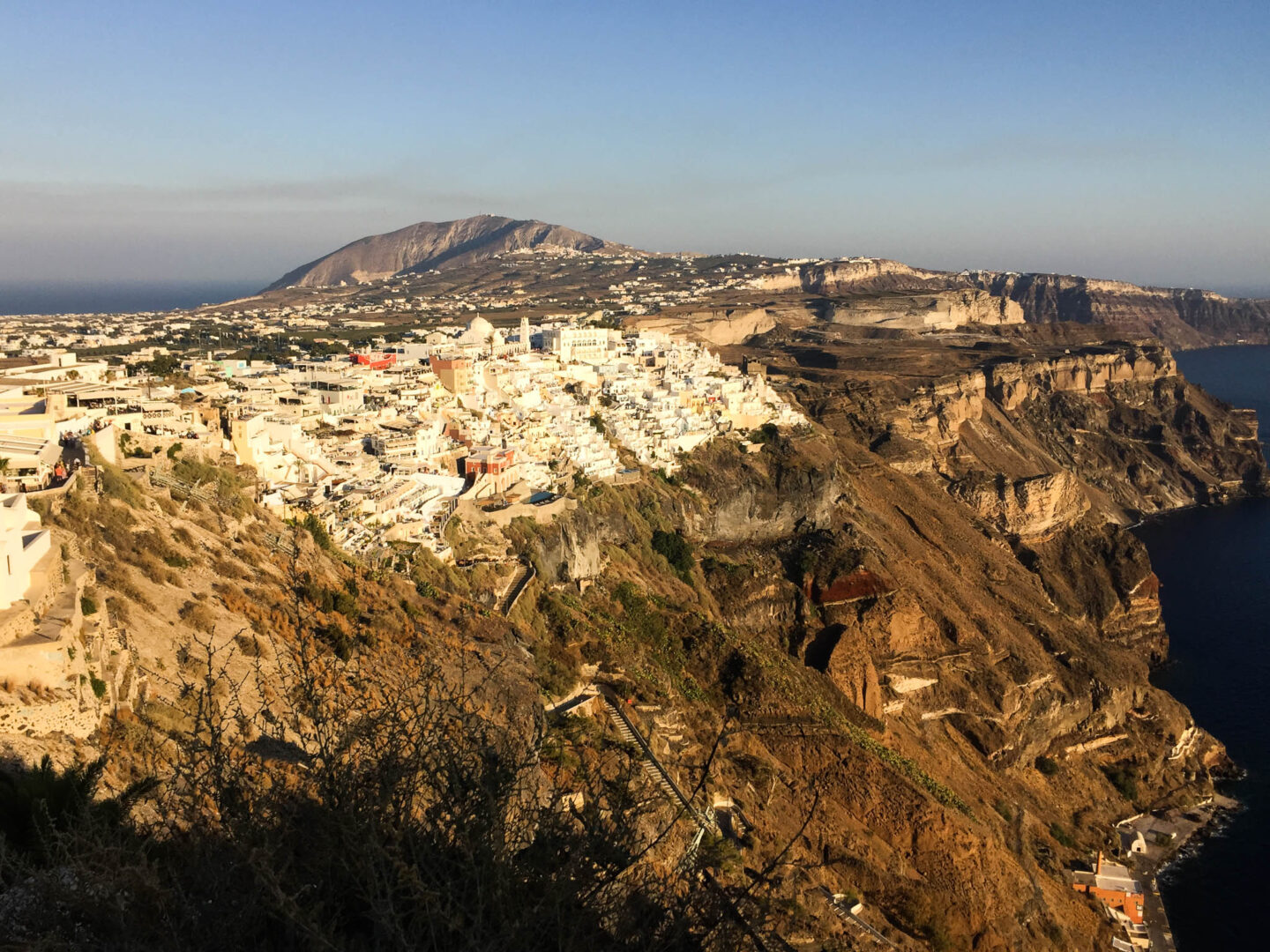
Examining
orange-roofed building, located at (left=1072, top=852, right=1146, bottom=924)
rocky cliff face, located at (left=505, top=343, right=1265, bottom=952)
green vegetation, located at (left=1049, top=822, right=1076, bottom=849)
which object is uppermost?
rocky cliff face, located at (left=505, top=343, right=1265, bottom=952)

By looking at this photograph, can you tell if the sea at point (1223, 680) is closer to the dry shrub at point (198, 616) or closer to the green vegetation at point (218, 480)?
the dry shrub at point (198, 616)

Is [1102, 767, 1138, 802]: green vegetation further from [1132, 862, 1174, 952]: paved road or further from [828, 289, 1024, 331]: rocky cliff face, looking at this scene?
[828, 289, 1024, 331]: rocky cliff face

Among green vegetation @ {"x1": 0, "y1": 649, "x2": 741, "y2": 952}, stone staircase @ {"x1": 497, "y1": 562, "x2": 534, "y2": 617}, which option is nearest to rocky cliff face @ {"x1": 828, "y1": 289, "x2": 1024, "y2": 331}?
stone staircase @ {"x1": 497, "y1": 562, "x2": 534, "y2": 617}

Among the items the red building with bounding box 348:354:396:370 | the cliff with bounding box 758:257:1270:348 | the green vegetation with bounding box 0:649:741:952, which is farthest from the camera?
the cliff with bounding box 758:257:1270:348

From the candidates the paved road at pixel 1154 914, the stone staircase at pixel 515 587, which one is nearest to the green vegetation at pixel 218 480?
the stone staircase at pixel 515 587

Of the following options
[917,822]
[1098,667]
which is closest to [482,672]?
[917,822]

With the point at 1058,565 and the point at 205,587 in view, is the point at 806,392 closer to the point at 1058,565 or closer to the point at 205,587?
the point at 1058,565

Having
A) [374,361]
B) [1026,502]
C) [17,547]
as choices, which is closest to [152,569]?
[17,547]

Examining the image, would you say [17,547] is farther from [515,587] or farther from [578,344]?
[578,344]

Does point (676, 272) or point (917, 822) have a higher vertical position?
point (676, 272)
